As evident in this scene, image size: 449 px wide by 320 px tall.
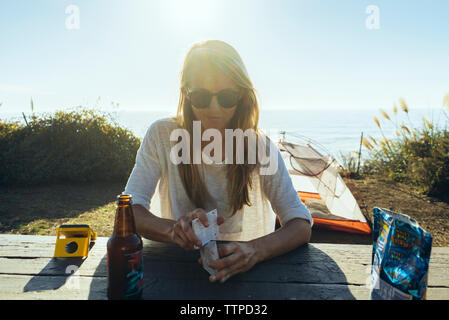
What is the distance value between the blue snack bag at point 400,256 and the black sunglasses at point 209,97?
968 mm

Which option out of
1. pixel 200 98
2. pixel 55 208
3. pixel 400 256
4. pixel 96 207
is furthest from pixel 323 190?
pixel 55 208

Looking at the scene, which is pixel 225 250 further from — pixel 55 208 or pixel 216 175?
pixel 55 208

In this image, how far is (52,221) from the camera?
4.72m

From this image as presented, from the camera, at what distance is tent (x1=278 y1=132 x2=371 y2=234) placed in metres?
4.58

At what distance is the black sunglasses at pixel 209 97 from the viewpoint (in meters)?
1.70

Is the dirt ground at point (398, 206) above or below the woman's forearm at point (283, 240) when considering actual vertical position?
below

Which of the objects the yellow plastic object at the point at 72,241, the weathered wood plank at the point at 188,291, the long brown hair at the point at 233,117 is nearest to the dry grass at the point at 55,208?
the long brown hair at the point at 233,117

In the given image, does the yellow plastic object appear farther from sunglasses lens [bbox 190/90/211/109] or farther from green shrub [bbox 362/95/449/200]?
green shrub [bbox 362/95/449/200]

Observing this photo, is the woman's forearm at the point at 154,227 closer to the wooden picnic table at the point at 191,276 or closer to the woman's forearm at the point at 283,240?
the wooden picnic table at the point at 191,276

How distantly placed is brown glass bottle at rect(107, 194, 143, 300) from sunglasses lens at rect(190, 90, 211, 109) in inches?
32.3
